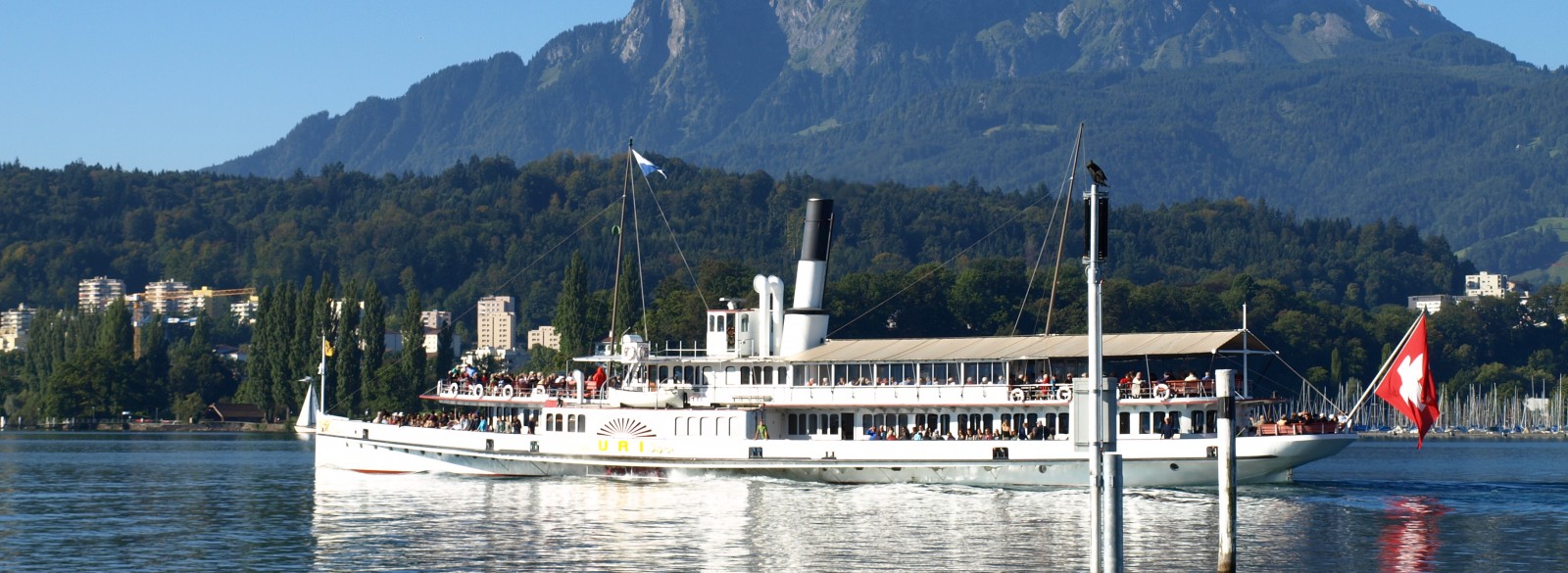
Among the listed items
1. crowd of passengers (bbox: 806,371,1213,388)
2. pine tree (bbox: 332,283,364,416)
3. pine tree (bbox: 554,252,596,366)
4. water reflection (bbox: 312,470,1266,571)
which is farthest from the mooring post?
pine tree (bbox: 332,283,364,416)

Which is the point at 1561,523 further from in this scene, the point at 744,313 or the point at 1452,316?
the point at 1452,316

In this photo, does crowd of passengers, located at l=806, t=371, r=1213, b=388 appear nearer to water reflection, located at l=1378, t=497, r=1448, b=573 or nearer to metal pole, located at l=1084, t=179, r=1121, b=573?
water reflection, located at l=1378, t=497, r=1448, b=573

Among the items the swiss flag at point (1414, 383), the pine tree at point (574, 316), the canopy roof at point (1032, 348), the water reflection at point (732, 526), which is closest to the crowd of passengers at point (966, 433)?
the water reflection at point (732, 526)

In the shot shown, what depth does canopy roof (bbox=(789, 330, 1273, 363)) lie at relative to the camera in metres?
54.2

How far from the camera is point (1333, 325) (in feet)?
545

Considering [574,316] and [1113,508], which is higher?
[574,316]

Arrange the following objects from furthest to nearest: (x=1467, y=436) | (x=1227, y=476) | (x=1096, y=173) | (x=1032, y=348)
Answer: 1. (x=1467, y=436)
2. (x=1032, y=348)
3. (x=1227, y=476)
4. (x=1096, y=173)

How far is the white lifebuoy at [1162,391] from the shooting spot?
5497 centimetres

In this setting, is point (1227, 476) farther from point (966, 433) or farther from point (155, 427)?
point (155, 427)

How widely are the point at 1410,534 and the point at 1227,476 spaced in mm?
13973

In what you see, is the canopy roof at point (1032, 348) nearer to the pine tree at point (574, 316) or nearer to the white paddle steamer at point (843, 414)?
the white paddle steamer at point (843, 414)

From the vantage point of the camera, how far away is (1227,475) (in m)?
34.8

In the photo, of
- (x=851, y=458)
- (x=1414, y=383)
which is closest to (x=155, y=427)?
(x=851, y=458)

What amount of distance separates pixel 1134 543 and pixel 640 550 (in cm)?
1041
